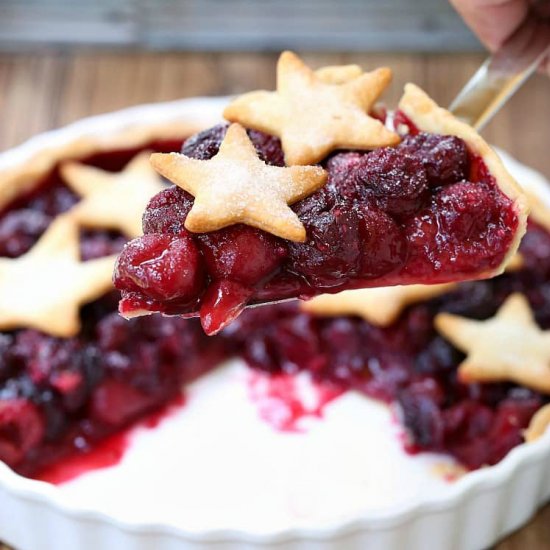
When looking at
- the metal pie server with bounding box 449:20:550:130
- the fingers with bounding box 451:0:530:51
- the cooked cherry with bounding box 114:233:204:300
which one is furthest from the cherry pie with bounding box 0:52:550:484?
the fingers with bounding box 451:0:530:51

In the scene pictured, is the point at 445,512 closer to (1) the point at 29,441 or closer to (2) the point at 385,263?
(2) the point at 385,263

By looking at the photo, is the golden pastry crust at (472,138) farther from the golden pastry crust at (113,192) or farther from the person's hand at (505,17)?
the golden pastry crust at (113,192)

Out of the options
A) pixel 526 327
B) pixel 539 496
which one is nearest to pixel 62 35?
pixel 526 327

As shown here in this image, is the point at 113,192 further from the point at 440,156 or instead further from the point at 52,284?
the point at 440,156

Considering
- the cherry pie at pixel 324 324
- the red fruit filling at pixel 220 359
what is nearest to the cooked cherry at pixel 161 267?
the cherry pie at pixel 324 324

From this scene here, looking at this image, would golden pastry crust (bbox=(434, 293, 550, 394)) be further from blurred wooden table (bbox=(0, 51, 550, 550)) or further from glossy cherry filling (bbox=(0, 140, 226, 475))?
blurred wooden table (bbox=(0, 51, 550, 550))

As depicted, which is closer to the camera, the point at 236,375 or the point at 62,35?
the point at 236,375

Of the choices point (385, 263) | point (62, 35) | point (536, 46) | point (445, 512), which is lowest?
point (62, 35)
